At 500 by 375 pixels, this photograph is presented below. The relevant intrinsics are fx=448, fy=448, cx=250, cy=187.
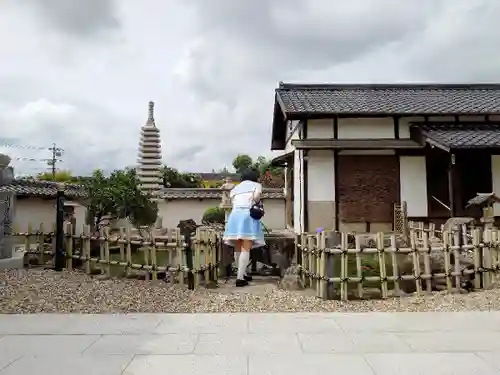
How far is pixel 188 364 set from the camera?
12.2 ft

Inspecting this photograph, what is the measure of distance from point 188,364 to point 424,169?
1041 centimetres

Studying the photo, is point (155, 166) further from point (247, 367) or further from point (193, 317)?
point (247, 367)

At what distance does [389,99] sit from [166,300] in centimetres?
1058

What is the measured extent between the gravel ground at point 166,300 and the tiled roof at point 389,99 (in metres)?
6.54

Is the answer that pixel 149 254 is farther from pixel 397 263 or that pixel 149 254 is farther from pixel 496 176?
pixel 496 176

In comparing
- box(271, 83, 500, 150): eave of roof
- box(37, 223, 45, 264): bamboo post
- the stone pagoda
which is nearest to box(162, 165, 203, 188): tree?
the stone pagoda

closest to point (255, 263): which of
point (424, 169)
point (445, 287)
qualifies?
point (445, 287)

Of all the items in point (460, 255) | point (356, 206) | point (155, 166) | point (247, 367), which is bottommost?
point (247, 367)

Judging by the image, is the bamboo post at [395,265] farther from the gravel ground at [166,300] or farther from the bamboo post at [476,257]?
the bamboo post at [476,257]

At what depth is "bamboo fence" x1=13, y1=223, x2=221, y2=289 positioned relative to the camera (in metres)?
7.14

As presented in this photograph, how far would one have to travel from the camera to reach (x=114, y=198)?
14445mm

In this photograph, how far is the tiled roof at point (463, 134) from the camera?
10.6 m

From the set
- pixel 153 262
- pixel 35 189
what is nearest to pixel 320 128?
pixel 153 262

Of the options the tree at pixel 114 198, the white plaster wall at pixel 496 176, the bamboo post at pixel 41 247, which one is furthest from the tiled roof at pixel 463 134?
the tree at pixel 114 198
